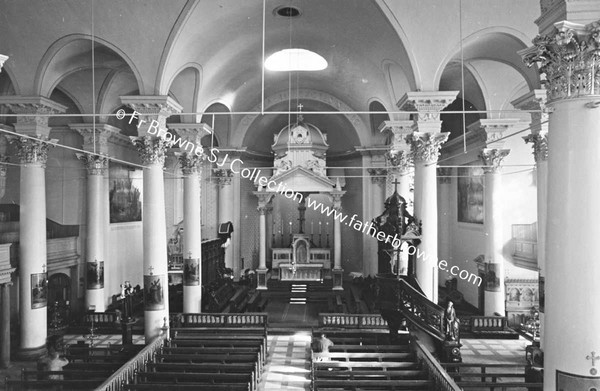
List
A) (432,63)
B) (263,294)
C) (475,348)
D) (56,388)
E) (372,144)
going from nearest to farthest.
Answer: (56,388)
(432,63)
(475,348)
(263,294)
(372,144)

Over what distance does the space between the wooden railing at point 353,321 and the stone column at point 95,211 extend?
7.75 meters

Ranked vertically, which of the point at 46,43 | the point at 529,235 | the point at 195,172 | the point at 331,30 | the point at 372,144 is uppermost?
the point at 331,30

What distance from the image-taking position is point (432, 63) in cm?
1112

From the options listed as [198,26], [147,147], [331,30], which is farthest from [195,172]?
[331,30]

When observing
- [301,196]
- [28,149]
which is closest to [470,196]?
[301,196]

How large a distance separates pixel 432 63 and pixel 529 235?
7511 millimetres

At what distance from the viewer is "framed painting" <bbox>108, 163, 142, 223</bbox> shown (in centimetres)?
1858

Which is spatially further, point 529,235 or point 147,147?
point 529,235

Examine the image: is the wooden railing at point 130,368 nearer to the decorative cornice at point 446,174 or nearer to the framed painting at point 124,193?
the framed painting at point 124,193

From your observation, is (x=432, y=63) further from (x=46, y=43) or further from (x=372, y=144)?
(x=372, y=144)

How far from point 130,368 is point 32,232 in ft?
17.9

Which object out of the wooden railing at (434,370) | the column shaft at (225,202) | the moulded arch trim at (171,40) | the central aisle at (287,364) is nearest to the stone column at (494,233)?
the wooden railing at (434,370)

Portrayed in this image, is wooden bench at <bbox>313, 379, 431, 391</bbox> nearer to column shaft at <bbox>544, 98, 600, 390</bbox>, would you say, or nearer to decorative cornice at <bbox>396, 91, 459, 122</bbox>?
column shaft at <bbox>544, 98, 600, 390</bbox>

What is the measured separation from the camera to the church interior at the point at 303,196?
555 cm
